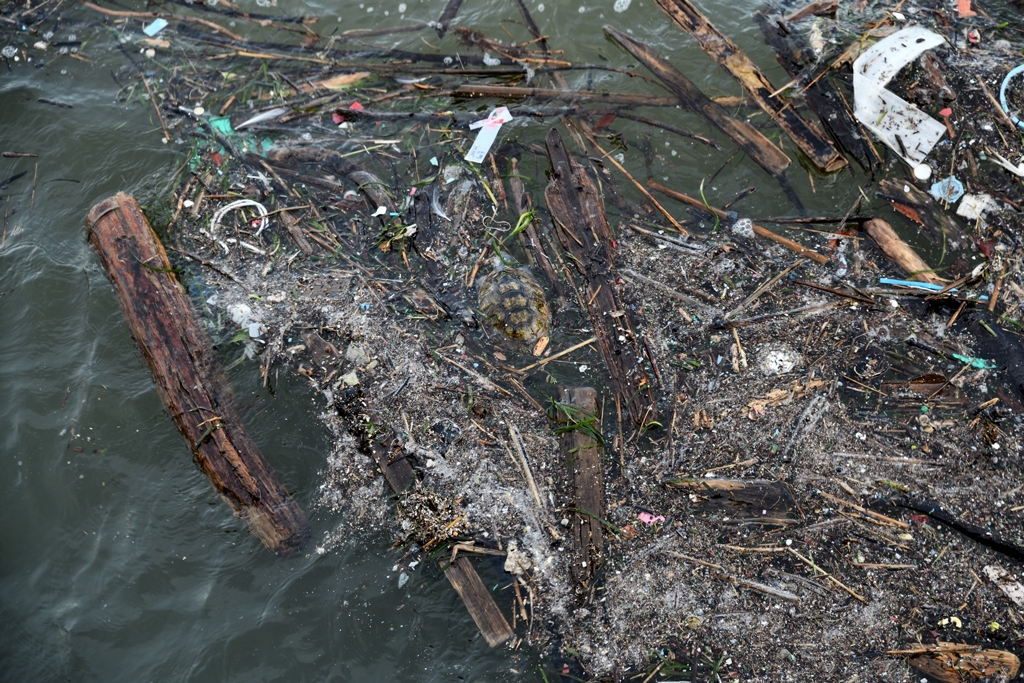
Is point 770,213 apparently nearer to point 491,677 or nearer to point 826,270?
point 826,270

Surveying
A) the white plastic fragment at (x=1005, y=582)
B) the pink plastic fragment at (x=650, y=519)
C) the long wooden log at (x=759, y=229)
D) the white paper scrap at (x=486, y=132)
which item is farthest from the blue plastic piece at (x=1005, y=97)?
the pink plastic fragment at (x=650, y=519)

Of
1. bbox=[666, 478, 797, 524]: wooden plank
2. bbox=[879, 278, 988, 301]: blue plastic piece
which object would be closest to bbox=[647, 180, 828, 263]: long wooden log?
bbox=[879, 278, 988, 301]: blue plastic piece

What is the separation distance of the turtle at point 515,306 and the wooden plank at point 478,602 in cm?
167

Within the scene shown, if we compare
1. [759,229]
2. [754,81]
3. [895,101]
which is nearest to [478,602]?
[759,229]

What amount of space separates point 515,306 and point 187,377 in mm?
2391

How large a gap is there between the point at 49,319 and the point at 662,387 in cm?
499

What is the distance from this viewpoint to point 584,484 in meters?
4.02

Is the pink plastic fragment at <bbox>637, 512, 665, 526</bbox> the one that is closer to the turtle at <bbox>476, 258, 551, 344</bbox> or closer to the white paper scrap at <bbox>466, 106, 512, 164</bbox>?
the turtle at <bbox>476, 258, 551, 344</bbox>

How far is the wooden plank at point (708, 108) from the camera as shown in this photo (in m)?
5.11

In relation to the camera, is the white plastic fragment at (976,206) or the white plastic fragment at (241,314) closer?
the white plastic fragment at (241,314)

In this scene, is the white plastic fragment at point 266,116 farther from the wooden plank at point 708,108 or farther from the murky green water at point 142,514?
the wooden plank at point 708,108

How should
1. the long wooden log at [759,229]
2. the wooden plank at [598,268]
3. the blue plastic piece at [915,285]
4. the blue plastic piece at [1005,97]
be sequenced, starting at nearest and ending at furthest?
the wooden plank at [598,268] < the blue plastic piece at [915,285] < the long wooden log at [759,229] < the blue plastic piece at [1005,97]

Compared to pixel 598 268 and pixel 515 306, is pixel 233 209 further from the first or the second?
pixel 598 268

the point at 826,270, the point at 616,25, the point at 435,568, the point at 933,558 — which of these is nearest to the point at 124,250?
the point at 435,568
